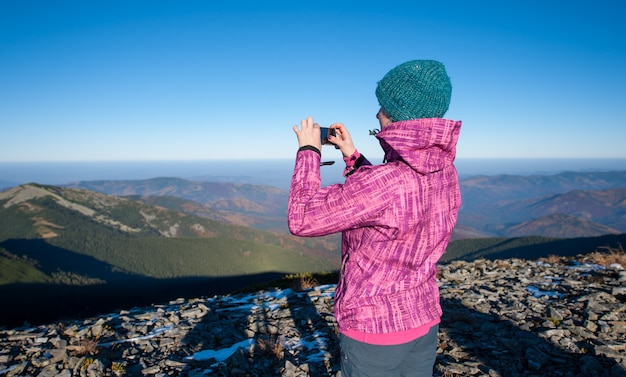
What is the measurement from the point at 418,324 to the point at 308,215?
1225 millimetres

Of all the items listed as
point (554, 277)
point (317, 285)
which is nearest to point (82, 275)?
A: point (317, 285)

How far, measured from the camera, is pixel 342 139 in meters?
2.74

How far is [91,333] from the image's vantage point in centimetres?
839

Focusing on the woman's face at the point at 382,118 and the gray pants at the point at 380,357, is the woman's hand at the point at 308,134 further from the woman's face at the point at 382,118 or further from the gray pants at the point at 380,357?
the gray pants at the point at 380,357

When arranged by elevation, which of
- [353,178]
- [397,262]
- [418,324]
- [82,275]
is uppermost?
[353,178]

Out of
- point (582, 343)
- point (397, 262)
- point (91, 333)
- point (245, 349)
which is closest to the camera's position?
point (397, 262)

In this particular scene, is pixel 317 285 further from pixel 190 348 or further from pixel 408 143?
pixel 408 143

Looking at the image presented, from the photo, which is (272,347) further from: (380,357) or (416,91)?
(416,91)

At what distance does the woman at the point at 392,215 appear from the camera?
213 cm

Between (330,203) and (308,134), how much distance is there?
60 cm

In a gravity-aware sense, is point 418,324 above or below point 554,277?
above

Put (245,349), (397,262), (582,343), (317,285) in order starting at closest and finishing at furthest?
(397,262) → (582,343) → (245,349) → (317,285)

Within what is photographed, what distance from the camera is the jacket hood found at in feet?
6.98

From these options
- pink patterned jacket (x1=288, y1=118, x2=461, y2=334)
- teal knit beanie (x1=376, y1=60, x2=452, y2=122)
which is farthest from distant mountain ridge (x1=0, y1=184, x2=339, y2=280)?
teal knit beanie (x1=376, y1=60, x2=452, y2=122)
